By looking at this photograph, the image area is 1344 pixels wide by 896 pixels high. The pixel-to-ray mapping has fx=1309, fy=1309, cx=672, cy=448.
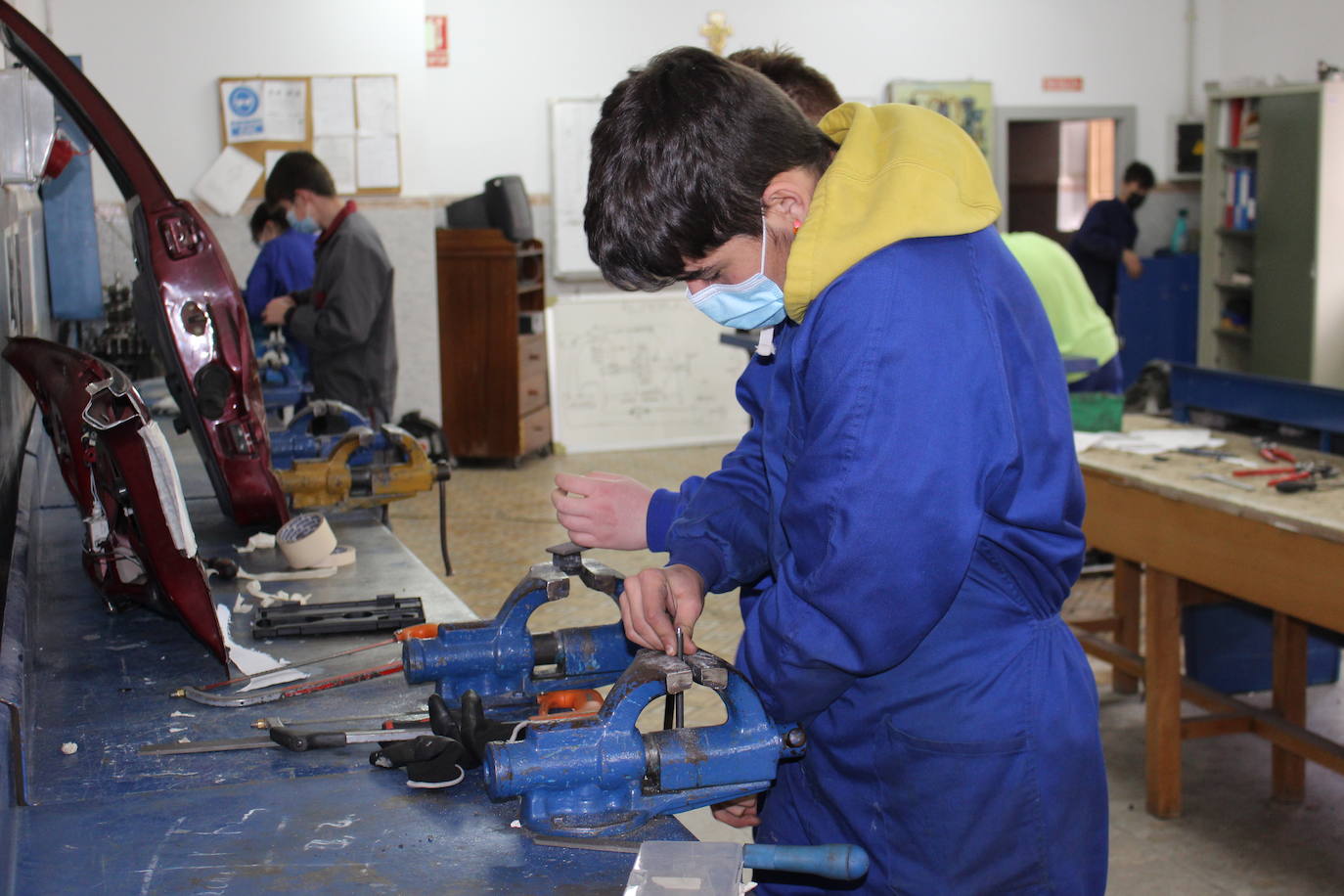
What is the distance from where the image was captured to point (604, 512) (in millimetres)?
1628

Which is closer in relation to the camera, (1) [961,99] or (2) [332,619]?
(2) [332,619]

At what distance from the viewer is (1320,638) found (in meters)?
3.70

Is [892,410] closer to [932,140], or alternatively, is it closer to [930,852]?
[932,140]

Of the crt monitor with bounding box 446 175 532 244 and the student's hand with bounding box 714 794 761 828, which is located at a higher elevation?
the crt monitor with bounding box 446 175 532 244

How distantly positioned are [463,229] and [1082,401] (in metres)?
4.60

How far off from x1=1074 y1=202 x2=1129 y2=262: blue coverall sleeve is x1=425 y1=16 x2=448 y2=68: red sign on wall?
4.25 m

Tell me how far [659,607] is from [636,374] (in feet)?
22.7

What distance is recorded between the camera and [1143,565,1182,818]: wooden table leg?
124 inches

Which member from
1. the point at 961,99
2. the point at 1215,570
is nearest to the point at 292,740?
the point at 1215,570

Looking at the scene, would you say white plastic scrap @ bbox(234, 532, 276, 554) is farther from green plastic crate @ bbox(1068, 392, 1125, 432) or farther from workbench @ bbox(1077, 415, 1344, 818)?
green plastic crate @ bbox(1068, 392, 1125, 432)

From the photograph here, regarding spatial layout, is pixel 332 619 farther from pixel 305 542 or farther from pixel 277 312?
pixel 277 312

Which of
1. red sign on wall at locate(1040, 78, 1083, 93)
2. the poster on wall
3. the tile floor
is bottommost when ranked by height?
the tile floor

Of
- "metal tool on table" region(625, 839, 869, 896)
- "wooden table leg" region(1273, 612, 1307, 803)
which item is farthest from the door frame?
"metal tool on table" region(625, 839, 869, 896)

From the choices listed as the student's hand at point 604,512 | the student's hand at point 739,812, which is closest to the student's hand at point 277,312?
the student's hand at point 604,512
